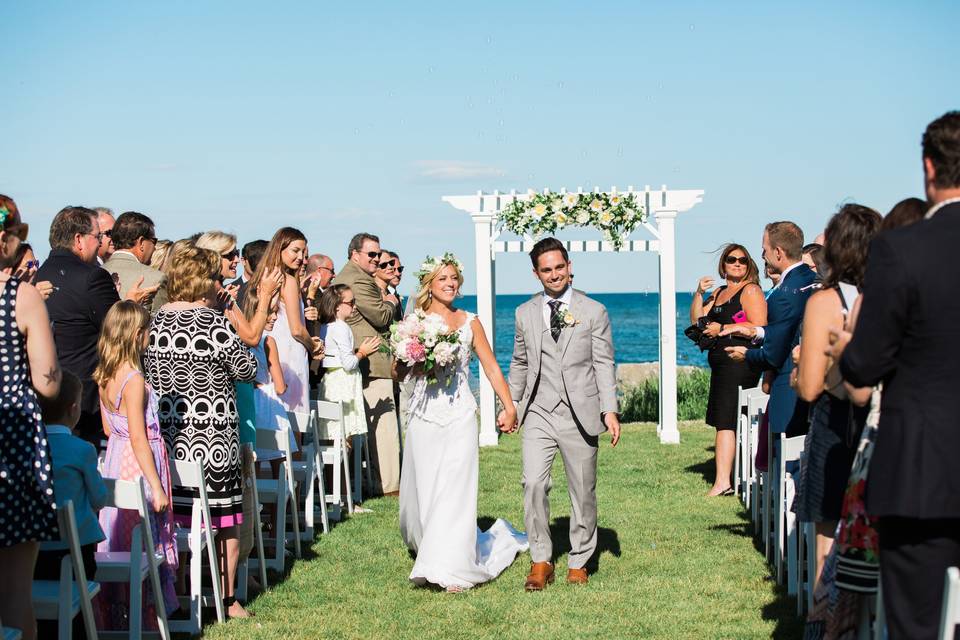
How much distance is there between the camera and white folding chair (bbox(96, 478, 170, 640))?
515cm

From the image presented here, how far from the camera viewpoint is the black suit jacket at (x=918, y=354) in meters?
3.28

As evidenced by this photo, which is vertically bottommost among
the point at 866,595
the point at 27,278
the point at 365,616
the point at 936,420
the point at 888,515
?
the point at 365,616

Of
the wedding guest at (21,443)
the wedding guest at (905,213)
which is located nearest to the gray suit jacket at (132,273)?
the wedding guest at (21,443)

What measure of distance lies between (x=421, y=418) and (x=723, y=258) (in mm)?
4051

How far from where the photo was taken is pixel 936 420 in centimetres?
331

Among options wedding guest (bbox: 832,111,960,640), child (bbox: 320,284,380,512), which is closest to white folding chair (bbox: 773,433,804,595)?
wedding guest (bbox: 832,111,960,640)

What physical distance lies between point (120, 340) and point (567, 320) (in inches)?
110

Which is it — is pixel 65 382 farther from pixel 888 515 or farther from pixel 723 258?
pixel 723 258

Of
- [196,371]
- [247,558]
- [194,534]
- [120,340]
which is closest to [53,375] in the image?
[120,340]

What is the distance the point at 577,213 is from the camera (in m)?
14.0

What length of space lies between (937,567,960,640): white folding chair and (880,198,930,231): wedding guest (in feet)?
4.93

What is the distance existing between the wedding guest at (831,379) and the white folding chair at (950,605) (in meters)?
1.30

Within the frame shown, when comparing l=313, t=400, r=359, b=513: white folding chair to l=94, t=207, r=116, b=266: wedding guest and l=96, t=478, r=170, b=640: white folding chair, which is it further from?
l=96, t=478, r=170, b=640: white folding chair

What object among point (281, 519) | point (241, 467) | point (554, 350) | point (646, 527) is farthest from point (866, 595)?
point (646, 527)
